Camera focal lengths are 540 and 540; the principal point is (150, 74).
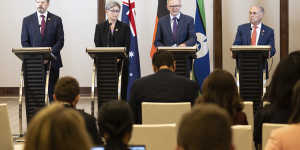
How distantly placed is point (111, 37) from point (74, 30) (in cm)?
364

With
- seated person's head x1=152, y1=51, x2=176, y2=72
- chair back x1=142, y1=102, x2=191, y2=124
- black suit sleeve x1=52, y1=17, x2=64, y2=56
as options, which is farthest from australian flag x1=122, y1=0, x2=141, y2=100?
chair back x1=142, y1=102, x2=191, y2=124

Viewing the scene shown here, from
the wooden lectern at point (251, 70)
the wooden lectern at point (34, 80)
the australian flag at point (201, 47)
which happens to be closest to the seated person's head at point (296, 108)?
the wooden lectern at point (251, 70)

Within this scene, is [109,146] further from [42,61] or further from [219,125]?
[42,61]

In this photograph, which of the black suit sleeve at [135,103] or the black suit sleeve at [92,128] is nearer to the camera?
the black suit sleeve at [92,128]

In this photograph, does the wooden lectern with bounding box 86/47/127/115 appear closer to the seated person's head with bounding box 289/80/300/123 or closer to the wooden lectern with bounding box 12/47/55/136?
the wooden lectern with bounding box 12/47/55/136

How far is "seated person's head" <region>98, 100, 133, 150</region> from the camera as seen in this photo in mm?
2459

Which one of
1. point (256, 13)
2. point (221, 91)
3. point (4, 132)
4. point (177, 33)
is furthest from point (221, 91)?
point (256, 13)

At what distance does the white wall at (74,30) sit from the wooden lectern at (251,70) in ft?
12.4

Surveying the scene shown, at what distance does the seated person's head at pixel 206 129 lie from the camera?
1.71m

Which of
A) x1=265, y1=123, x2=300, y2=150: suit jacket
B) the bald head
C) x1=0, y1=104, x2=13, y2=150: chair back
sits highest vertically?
the bald head

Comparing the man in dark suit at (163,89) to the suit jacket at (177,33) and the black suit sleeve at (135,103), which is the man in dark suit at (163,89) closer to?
the black suit sleeve at (135,103)

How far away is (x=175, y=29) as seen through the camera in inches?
310

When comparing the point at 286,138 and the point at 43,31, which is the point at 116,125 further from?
the point at 43,31

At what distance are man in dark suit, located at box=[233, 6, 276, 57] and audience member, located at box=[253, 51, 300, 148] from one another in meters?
4.43
